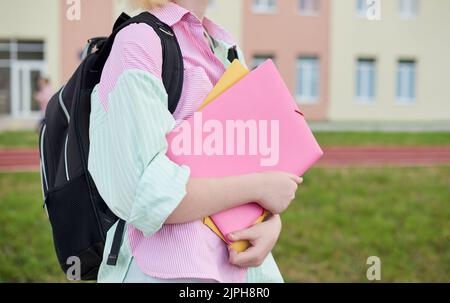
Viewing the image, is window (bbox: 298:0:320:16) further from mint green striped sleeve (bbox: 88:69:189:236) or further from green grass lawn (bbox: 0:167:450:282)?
mint green striped sleeve (bbox: 88:69:189:236)

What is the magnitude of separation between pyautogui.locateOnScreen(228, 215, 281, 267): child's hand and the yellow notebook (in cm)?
1

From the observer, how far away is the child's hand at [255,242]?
1086 millimetres

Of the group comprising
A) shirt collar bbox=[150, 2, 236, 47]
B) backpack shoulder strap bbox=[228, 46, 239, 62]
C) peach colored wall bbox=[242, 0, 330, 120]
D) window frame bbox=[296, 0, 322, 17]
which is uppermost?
window frame bbox=[296, 0, 322, 17]

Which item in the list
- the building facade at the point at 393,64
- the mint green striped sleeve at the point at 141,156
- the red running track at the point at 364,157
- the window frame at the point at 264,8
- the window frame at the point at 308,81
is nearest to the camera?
the mint green striped sleeve at the point at 141,156

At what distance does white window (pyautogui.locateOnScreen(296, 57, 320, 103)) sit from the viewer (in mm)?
18047

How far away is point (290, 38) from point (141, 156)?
1716 centimetres

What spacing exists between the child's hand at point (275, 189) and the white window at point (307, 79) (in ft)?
55.9

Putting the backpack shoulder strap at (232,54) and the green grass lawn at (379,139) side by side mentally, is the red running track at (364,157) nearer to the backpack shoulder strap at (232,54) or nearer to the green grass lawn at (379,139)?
the green grass lawn at (379,139)

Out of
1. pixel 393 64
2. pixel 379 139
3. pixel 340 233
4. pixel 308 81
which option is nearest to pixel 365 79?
pixel 393 64

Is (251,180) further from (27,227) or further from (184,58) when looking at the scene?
(27,227)

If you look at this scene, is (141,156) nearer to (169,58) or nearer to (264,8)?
(169,58)

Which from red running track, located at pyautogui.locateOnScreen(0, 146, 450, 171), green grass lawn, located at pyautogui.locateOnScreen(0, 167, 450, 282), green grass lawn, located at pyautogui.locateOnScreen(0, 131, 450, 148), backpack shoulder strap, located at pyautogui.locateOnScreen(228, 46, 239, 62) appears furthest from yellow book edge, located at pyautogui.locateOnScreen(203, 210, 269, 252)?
green grass lawn, located at pyautogui.locateOnScreen(0, 131, 450, 148)

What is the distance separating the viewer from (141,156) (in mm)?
1014

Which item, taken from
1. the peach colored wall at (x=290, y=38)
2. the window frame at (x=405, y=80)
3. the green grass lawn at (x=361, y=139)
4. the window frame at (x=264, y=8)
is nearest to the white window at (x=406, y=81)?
the window frame at (x=405, y=80)
